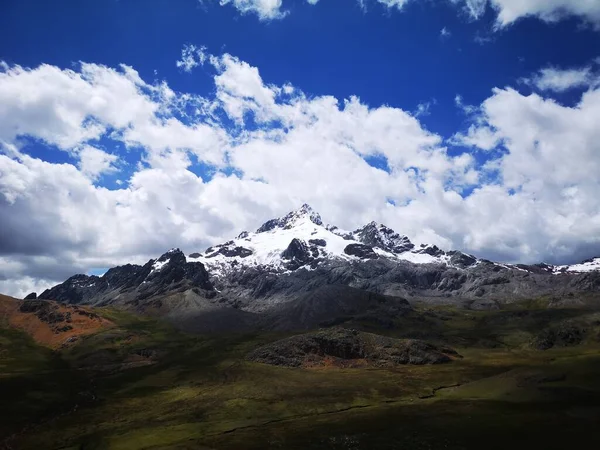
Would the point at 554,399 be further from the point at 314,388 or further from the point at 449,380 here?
the point at 314,388

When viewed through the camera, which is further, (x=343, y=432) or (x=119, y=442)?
(x=119, y=442)

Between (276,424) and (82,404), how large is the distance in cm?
7366

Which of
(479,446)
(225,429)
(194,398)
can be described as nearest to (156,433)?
(225,429)

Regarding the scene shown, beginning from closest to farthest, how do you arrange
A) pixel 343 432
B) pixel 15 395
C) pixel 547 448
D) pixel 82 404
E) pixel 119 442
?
pixel 547 448 → pixel 343 432 → pixel 119 442 → pixel 82 404 → pixel 15 395

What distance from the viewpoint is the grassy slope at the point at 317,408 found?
300 feet

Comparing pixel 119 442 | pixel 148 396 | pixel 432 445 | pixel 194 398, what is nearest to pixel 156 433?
pixel 119 442

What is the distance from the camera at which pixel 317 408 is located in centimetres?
12838

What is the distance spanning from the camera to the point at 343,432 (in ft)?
324

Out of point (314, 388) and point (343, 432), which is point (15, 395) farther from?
point (343, 432)

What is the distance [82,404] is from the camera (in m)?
151

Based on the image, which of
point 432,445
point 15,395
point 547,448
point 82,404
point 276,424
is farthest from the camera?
point 15,395

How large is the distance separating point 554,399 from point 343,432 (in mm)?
52679

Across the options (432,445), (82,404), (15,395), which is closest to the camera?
(432,445)

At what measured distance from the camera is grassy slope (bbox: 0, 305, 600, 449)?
91562mm
